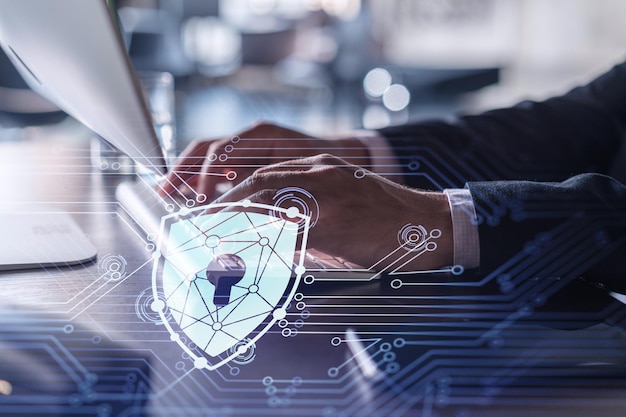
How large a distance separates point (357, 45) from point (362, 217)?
3.71 m

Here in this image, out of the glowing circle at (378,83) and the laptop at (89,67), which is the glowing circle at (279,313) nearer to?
the laptop at (89,67)

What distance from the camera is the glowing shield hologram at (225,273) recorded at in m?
0.41

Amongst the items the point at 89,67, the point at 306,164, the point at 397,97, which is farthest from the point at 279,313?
the point at 397,97

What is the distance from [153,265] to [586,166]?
69cm

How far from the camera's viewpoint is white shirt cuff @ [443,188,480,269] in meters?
0.49

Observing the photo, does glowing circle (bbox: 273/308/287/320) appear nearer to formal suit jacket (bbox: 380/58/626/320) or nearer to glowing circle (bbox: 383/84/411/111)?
formal suit jacket (bbox: 380/58/626/320)

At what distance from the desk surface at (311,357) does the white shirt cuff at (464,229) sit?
1.6 inches

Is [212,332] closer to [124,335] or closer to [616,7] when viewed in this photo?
[124,335]

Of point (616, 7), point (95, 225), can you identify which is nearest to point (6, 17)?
point (95, 225)

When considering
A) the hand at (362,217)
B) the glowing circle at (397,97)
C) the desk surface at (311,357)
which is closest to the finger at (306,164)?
the hand at (362,217)

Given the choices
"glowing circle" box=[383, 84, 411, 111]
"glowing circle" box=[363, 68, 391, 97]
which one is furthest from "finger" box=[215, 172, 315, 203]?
"glowing circle" box=[363, 68, 391, 97]

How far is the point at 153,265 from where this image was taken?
17.6 inches

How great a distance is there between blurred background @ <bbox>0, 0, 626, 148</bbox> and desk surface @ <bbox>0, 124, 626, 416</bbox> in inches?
95.4

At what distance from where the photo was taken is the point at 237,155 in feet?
1.93
